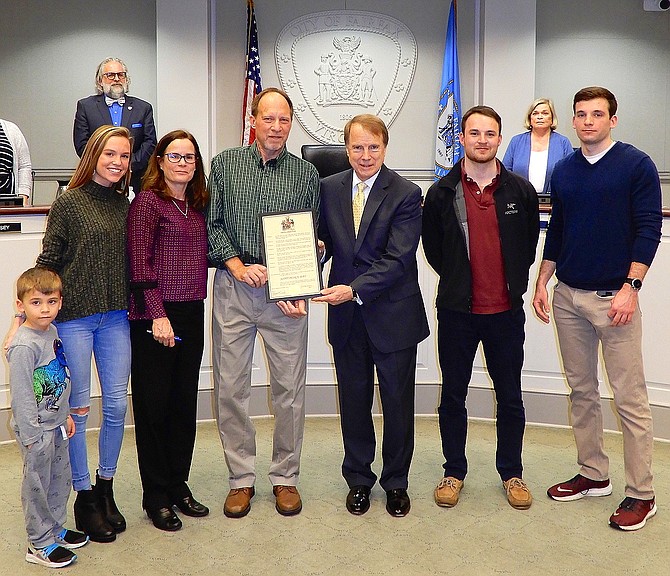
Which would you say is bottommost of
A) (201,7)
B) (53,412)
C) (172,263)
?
(53,412)

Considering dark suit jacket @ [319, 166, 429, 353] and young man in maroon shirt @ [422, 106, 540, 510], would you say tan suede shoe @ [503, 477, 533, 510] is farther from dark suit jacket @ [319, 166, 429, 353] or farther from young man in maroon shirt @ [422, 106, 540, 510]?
dark suit jacket @ [319, 166, 429, 353]

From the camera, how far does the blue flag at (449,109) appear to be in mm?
7172

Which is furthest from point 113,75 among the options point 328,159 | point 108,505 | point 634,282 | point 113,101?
point 634,282

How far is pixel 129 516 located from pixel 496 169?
204 cm

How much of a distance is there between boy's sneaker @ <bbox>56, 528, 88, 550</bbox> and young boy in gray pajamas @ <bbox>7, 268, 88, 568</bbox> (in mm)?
51

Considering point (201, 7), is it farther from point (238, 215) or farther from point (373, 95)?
point (238, 215)

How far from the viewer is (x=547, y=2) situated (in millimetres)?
7383

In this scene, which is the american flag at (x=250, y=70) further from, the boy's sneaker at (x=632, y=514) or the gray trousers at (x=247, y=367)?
the boy's sneaker at (x=632, y=514)

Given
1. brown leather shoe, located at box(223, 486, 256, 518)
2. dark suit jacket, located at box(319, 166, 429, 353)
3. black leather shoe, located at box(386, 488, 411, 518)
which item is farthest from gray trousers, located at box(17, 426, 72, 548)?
black leather shoe, located at box(386, 488, 411, 518)

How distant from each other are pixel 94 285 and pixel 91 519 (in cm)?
89

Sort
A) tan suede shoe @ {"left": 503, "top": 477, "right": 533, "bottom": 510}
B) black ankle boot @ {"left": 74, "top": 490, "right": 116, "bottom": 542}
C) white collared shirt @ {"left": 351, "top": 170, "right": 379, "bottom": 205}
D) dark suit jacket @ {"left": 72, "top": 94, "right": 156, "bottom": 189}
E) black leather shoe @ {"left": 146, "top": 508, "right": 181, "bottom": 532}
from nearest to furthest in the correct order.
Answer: black ankle boot @ {"left": 74, "top": 490, "right": 116, "bottom": 542}
black leather shoe @ {"left": 146, "top": 508, "right": 181, "bottom": 532}
white collared shirt @ {"left": 351, "top": 170, "right": 379, "bottom": 205}
tan suede shoe @ {"left": 503, "top": 477, "right": 533, "bottom": 510}
dark suit jacket @ {"left": 72, "top": 94, "right": 156, "bottom": 189}

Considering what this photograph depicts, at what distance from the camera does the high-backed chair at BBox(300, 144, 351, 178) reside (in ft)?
17.3

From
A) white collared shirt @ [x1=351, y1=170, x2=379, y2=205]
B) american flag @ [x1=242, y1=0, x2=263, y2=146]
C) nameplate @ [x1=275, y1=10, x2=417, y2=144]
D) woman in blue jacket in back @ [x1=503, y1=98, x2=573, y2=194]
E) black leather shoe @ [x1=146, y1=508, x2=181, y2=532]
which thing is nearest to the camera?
black leather shoe @ [x1=146, y1=508, x2=181, y2=532]

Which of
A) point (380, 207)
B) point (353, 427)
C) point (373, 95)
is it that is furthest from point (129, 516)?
point (373, 95)
